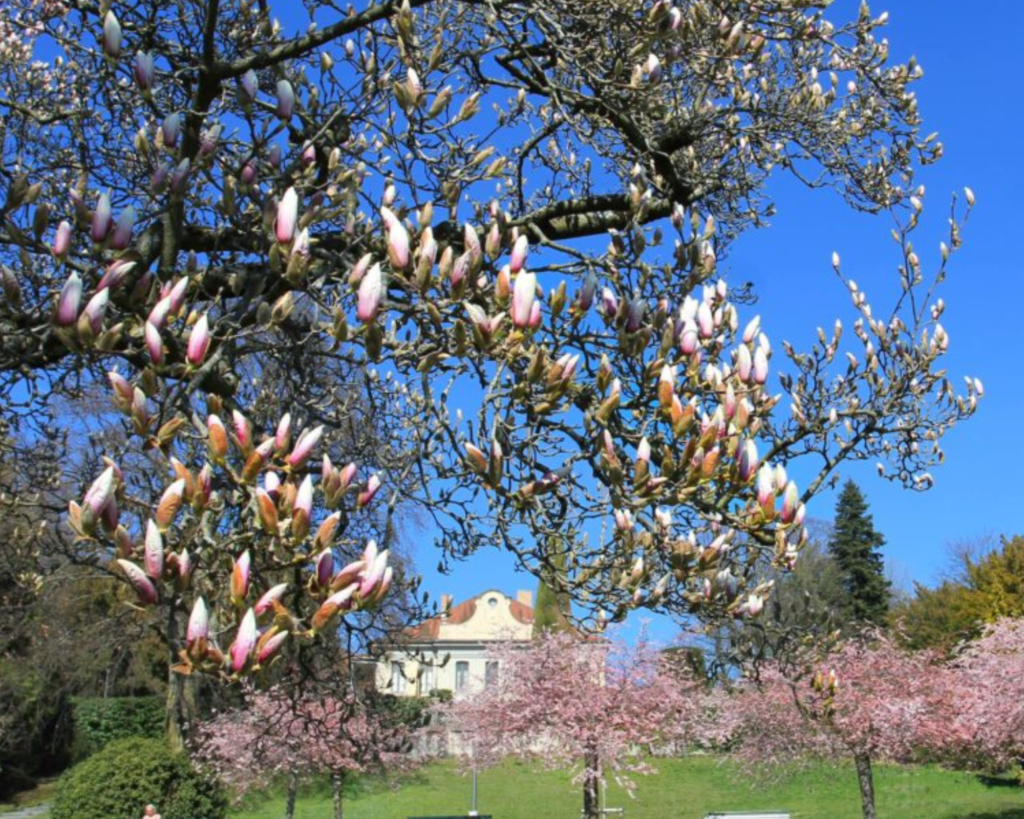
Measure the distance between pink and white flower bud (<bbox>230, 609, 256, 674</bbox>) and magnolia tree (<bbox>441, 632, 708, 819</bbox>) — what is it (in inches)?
688

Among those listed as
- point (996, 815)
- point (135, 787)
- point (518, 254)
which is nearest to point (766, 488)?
point (518, 254)

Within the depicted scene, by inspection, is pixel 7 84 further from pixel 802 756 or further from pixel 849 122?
pixel 802 756

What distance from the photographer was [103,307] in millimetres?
2641

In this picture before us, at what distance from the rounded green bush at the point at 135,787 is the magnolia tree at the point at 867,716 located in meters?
10.0

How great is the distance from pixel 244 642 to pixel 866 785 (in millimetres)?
18793

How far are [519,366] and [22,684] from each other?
30.3 meters

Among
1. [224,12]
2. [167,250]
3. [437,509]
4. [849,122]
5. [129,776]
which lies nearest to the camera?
[167,250]

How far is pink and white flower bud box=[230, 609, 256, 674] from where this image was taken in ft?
6.92

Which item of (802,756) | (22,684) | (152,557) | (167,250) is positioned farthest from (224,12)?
(22,684)

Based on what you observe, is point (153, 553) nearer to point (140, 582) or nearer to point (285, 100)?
point (140, 582)

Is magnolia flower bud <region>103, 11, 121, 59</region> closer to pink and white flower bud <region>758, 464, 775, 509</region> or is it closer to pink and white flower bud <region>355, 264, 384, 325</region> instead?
pink and white flower bud <region>355, 264, 384, 325</region>

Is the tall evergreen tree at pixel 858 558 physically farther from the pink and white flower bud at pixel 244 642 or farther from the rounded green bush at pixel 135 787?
the pink and white flower bud at pixel 244 642

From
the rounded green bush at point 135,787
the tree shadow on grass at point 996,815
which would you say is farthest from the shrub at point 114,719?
the tree shadow on grass at point 996,815

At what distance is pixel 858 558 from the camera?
42688mm
